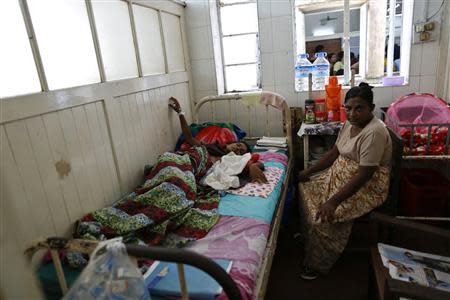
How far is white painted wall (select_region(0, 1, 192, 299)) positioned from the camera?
47.0 inches

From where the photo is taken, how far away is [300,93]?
9.84ft

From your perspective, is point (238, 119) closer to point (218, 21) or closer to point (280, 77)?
point (280, 77)

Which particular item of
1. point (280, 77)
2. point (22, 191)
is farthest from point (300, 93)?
point (22, 191)

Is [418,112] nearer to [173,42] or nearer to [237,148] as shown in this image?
[237,148]

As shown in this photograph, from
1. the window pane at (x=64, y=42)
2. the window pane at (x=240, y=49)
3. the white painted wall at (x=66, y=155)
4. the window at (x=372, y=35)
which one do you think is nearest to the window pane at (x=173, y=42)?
the white painted wall at (x=66, y=155)

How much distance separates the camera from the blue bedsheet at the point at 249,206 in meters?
1.77

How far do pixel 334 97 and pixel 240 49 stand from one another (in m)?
1.11

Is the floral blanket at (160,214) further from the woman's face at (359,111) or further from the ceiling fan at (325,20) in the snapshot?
the ceiling fan at (325,20)

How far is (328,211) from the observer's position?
183 centimetres

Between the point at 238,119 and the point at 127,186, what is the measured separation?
1498mm

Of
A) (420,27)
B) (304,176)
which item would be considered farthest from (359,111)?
(420,27)

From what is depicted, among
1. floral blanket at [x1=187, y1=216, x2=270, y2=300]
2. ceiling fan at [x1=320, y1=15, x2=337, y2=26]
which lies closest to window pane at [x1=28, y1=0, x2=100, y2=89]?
floral blanket at [x1=187, y1=216, x2=270, y2=300]

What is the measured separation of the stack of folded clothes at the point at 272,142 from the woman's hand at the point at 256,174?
63 centimetres

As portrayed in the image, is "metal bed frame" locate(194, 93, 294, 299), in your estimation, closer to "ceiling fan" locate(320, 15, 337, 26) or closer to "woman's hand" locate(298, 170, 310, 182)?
"woman's hand" locate(298, 170, 310, 182)
